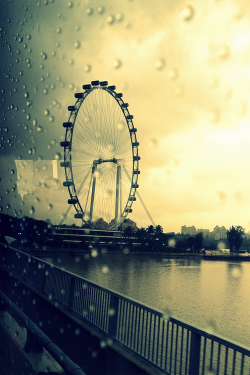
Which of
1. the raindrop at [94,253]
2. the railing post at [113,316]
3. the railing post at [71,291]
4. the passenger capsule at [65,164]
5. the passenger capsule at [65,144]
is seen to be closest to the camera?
the railing post at [113,316]

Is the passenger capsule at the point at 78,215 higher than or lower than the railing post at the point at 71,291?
higher

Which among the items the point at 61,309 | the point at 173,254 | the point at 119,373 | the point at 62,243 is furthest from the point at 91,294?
the point at 173,254

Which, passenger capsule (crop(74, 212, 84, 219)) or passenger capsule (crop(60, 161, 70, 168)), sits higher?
passenger capsule (crop(60, 161, 70, 168))

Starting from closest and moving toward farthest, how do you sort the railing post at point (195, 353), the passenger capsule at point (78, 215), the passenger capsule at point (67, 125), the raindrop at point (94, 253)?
the railing post at point (195, 353) → the passenger capsule at point (67, 125) → the passenger capsule at point (78, 215) → the raindrop at point (94, 253)

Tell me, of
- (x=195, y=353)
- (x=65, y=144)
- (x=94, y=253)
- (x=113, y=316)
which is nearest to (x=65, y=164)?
(x=65, y=144)

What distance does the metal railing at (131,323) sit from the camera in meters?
3.08

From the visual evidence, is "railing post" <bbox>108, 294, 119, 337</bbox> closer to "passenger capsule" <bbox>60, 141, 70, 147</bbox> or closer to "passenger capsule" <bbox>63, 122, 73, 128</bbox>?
"passenger capsule" <bbox>60, 141, 70, 147</bbox>

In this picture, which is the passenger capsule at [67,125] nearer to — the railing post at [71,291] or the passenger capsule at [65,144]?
the passenger capsule at [65,144]

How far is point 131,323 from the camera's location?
4414 millimetres

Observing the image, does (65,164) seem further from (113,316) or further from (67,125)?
(113,316)

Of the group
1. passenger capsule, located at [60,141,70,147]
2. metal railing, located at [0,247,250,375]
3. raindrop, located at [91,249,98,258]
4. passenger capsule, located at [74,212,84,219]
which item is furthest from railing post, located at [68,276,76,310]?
raindrop, located at [91,249,98,258]

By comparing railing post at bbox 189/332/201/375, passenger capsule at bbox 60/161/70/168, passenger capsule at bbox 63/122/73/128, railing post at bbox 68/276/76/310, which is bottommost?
railing post at bbox 68/276/76/310

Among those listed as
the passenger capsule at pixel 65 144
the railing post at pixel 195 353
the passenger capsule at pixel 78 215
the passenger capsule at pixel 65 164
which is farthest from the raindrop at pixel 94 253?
the railing post at pixel 195 353

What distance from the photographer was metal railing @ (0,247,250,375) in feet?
10.1
